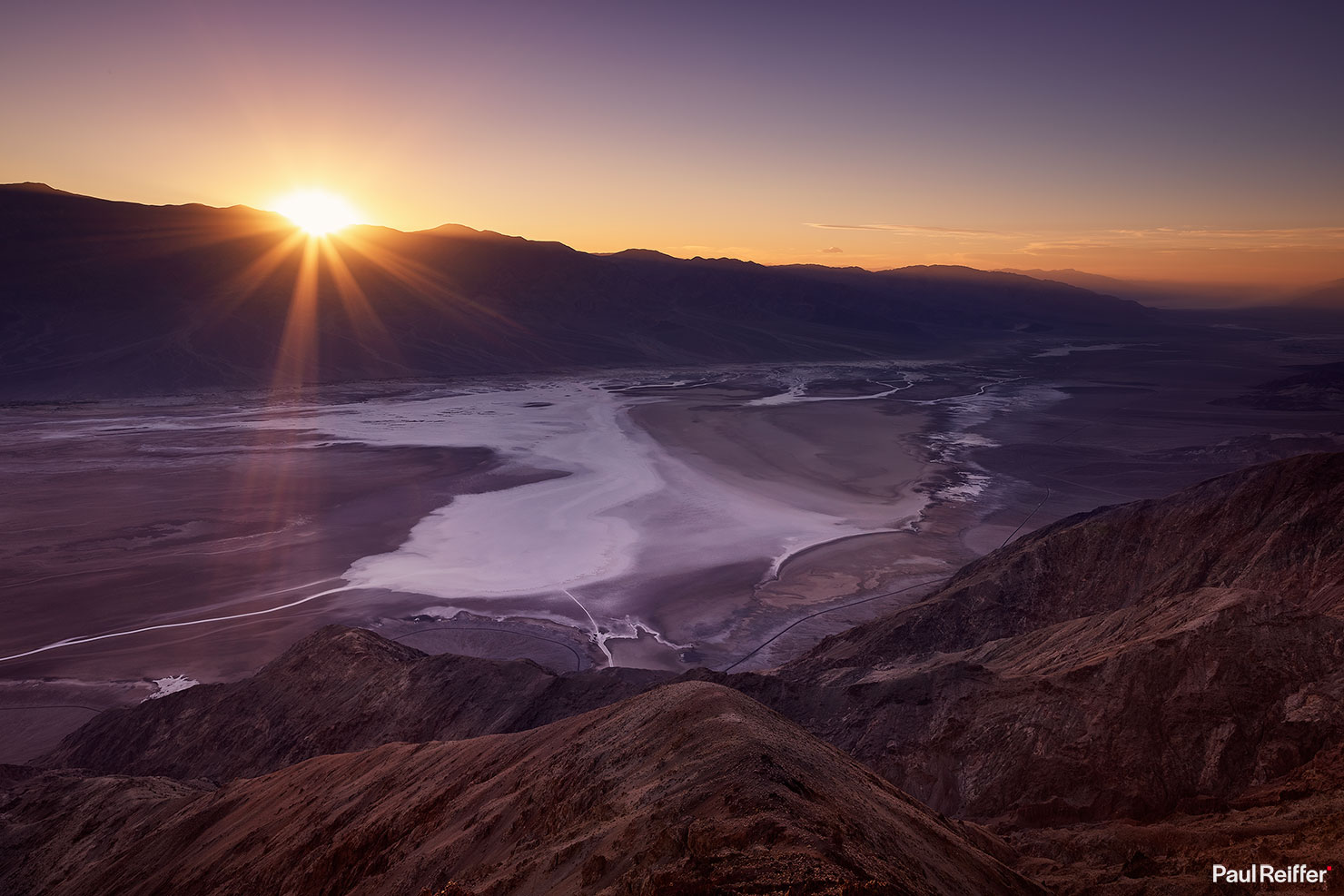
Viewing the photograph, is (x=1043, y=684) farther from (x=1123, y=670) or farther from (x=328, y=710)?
(x=328, y=710)

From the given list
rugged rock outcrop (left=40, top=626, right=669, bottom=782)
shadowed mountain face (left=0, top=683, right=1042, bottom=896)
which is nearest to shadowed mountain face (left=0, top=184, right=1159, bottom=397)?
rugged rock outcrop (left=40, top=626, right=669, bottom=782)

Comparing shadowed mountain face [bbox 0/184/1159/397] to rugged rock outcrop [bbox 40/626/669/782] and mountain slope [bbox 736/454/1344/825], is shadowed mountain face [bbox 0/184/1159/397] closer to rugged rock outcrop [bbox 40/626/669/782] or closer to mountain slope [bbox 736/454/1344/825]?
rugged rock outcrop [bbox 40/626/669/782]

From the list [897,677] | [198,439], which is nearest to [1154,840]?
[897,677]

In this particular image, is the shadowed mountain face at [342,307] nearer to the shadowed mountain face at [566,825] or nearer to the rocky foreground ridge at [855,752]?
the rocky foreground ridge at [855,752]

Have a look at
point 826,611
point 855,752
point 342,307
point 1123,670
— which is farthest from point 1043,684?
point 342,307

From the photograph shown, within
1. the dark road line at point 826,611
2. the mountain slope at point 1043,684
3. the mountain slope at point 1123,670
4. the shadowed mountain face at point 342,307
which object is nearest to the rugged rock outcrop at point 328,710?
the mountain slope at point 1043,684

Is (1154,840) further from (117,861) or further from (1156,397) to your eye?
(1156,397)
